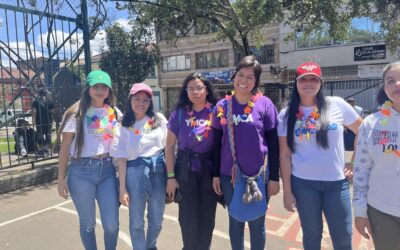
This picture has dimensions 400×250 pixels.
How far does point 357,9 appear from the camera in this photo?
Result: 32.3 ft

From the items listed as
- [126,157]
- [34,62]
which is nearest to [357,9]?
[34,62]

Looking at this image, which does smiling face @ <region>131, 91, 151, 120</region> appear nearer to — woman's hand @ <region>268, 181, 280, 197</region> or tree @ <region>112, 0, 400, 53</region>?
woman's hand @ <region>268, 181, 280, 197</region>

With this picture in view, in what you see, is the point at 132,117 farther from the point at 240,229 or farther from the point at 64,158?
the point at 240,229

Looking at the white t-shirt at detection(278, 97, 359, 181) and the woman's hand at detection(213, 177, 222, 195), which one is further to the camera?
the woman's hand at detection(213, 177, 222, 195)

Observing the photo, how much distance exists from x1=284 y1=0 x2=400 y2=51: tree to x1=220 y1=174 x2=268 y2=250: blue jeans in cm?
735

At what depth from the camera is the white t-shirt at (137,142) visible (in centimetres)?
305

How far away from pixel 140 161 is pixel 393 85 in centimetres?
203

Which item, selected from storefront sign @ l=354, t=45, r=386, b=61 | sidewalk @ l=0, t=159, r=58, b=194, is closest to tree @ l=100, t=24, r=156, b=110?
storefront sign @ l=354, t=45, r=386, b=61

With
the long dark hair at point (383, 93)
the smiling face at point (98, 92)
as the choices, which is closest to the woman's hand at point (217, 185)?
the smiling face at point (98, 92)

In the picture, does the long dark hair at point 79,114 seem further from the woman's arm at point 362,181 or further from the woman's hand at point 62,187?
the woman's arm at point 362,181

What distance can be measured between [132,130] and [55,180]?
4.63 metres

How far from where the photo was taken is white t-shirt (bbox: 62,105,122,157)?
9.95ft

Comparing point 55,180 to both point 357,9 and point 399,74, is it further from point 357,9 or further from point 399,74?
point 357,9

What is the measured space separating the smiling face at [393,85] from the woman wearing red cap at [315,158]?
47 cm
